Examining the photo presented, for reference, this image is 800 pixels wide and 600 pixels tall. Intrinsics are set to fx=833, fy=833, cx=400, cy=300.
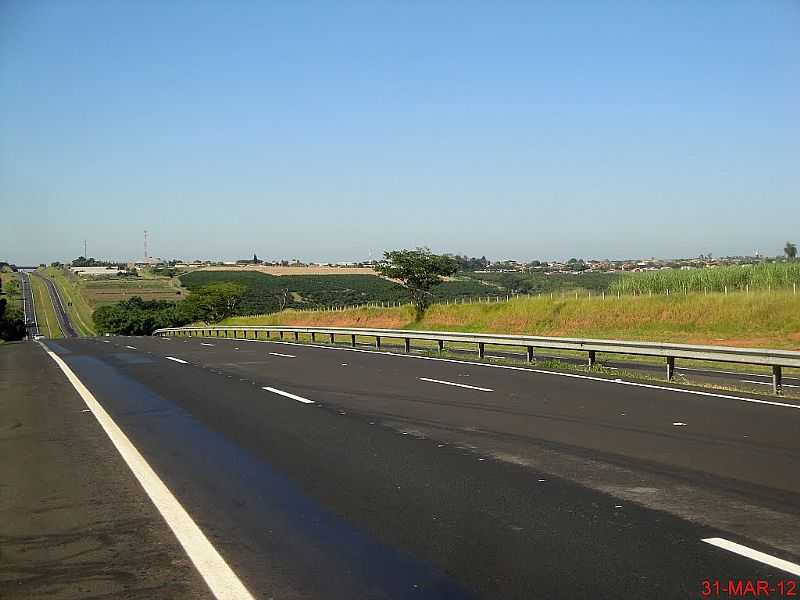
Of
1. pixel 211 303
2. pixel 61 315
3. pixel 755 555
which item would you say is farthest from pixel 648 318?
pixel 61 315

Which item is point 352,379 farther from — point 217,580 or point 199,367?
point 217,580

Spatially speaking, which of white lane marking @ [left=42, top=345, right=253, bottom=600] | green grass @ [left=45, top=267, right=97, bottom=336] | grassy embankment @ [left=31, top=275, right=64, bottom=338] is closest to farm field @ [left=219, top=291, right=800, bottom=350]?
white lane marking @ [left=42, top=345, right=253, bottom=600]

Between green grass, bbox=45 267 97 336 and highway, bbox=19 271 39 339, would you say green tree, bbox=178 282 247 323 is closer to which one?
green grass, bbox=45 267 97 336

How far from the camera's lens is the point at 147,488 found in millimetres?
8719

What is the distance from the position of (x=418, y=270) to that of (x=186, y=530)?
52001 millimetres

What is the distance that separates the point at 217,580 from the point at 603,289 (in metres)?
43.2

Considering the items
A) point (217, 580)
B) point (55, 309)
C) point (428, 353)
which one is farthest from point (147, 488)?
point (55, 309)

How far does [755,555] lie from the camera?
5941mm

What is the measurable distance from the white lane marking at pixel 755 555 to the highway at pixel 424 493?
0.07 feet

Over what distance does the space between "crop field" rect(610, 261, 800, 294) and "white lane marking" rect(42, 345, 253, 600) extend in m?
36.2

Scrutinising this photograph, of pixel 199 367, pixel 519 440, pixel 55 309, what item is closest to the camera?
pixel 519 440

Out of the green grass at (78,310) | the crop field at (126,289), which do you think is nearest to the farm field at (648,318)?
the green grass at (78,310)

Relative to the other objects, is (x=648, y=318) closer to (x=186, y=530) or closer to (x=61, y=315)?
(x=186, y=530)

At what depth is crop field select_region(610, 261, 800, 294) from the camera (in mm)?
44000
